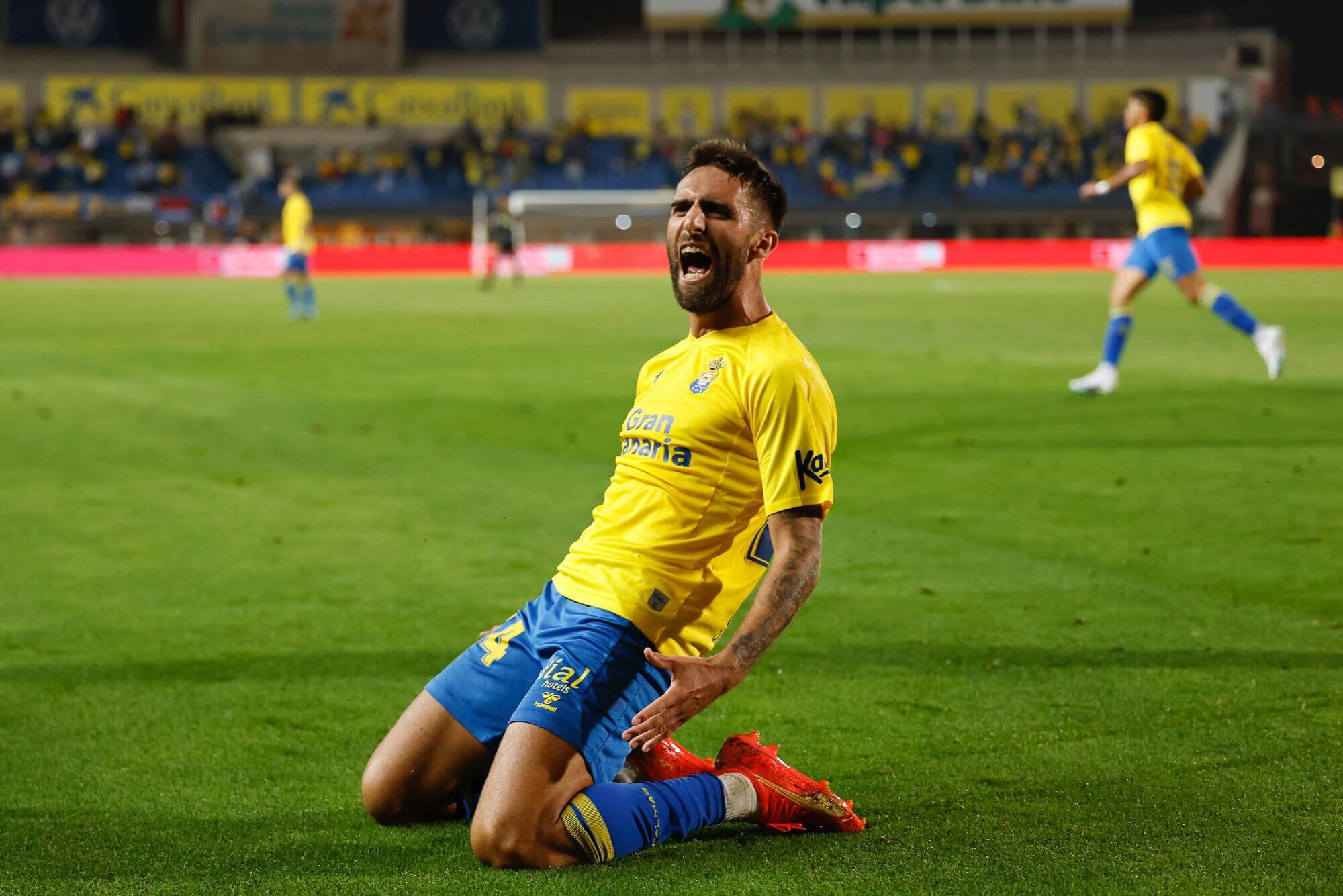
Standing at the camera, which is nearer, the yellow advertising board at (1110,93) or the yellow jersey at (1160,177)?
the yellow jersey at (1160,177)

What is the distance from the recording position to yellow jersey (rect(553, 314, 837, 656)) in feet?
12.1

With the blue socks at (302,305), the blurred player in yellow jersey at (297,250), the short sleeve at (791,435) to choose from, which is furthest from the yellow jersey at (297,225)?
the short sleeve at (791,435)

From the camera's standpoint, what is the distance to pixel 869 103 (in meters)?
55.4

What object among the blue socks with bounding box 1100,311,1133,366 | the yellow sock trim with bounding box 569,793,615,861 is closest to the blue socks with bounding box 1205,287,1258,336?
the blue socks with bounding box 1100,311,1133,366

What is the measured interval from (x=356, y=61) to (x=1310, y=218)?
33742mm

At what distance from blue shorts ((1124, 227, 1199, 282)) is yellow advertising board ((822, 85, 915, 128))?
1694 inches

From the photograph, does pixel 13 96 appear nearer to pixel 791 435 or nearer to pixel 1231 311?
pixel 1231 311

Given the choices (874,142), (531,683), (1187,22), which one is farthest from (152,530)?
(1187,22)

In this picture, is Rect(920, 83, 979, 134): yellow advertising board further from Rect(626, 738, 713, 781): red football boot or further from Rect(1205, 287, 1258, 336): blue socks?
Rect(626, 738, 713, 781): red football boot

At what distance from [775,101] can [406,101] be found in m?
13.4

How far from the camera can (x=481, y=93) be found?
55.8 metres

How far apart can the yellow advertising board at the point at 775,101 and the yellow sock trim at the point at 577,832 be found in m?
53.0

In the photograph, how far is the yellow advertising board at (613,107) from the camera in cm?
5584

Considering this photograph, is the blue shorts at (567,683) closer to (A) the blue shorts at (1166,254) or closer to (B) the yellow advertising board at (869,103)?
(A) the blue shorts at (1166,254)
